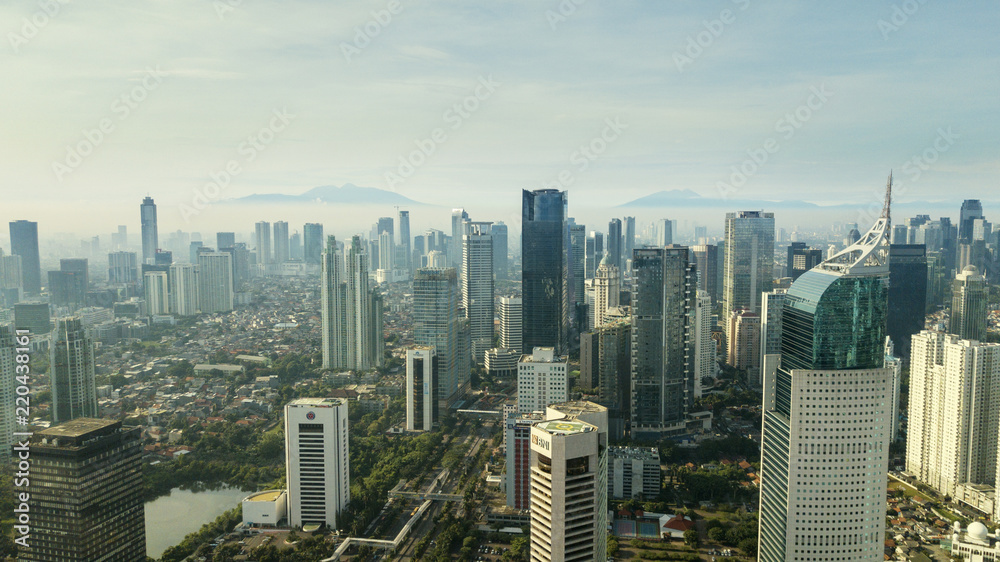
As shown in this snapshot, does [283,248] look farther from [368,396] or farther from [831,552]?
[831,552]

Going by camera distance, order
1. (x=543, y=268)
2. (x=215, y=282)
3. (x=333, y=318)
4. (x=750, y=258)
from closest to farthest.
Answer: (x=333, y=318) → (x=543, y=268) → (x=750, y=258) → (x=215, y=282)

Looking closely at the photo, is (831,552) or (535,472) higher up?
(535,472)

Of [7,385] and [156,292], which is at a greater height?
[156,292]

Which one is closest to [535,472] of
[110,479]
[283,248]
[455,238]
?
[110,479]

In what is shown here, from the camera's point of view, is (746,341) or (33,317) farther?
(746,341)

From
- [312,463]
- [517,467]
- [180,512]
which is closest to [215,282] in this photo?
[180,512]

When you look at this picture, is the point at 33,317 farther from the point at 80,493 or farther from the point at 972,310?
the point at 972,310
